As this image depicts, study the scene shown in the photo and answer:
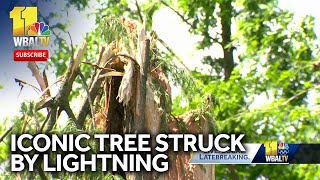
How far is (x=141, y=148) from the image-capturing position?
18.5 feet

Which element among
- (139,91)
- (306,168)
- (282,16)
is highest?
(282,16)

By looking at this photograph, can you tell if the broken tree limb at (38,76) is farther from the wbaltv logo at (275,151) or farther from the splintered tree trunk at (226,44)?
the splintered tree trunk at (226,44)

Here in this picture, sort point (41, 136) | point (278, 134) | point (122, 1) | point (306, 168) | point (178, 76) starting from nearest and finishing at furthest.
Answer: point (41, 136) → point (178, 76) → point (306, 168) → point (278, 134) → point (122, 1)

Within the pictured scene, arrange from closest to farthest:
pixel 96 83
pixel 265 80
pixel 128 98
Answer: pixel 128 98, pixel 96 83, pixel 265 80

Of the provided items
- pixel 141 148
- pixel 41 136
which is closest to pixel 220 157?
pixel 141 148

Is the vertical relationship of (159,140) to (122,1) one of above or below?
below

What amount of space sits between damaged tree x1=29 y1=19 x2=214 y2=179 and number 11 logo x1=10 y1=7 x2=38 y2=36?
39.6 inches

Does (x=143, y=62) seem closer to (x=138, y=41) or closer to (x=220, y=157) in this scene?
(x=138, y=41)

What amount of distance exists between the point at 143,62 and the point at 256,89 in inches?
187

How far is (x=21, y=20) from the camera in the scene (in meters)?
7.12

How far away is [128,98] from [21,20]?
183 cm

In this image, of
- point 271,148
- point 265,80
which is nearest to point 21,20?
point 271,148

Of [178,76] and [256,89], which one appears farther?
[256,89]

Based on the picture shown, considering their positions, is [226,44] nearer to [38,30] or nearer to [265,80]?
[265,80]
